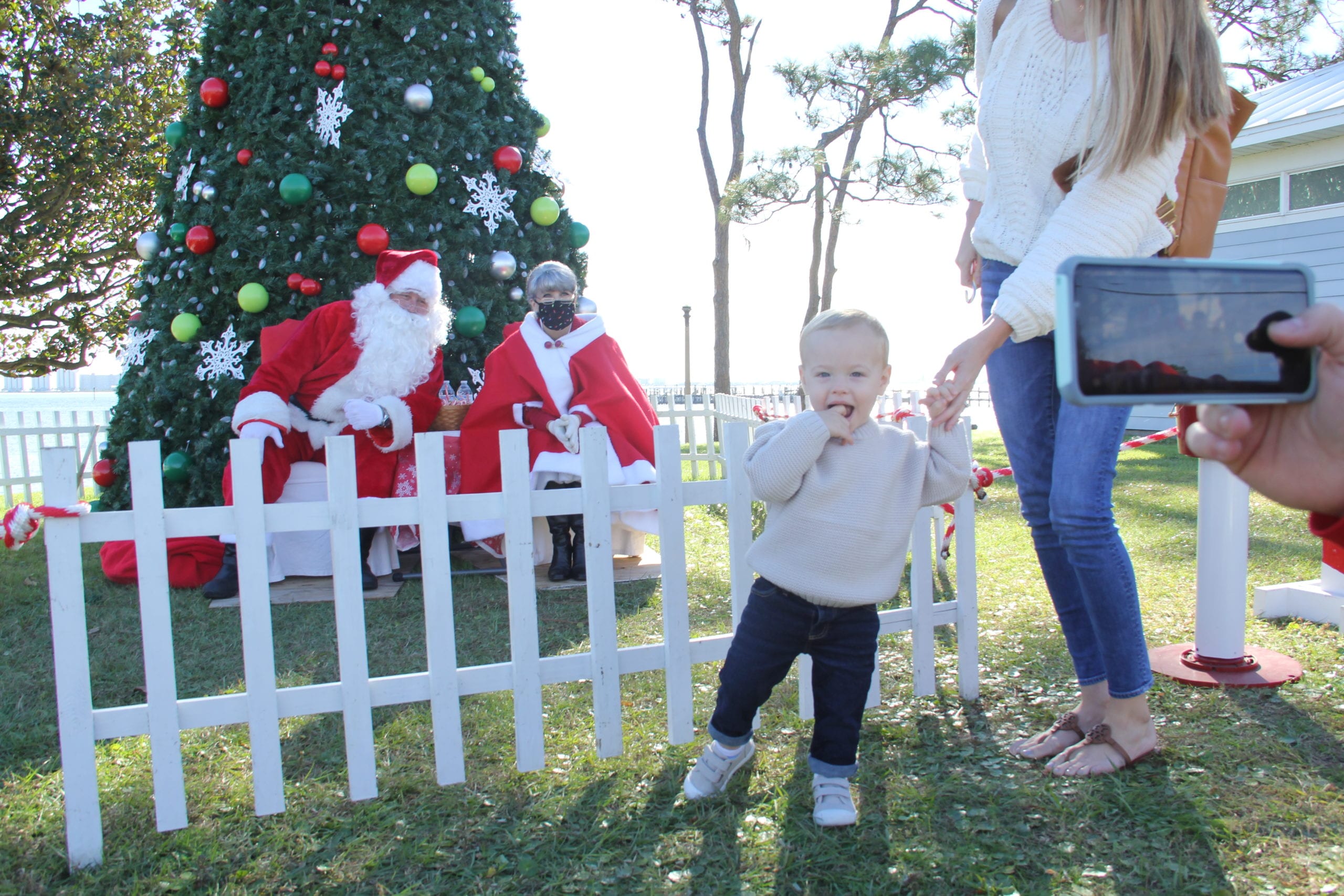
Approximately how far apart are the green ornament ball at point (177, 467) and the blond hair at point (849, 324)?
174 inches

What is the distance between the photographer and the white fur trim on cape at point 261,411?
4531 mm

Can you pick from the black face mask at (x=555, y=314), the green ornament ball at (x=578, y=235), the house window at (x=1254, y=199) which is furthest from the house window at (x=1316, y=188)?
the black face mask at (x=555, y=314)

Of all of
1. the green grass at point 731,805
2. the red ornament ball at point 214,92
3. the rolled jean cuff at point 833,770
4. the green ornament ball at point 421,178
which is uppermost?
the red ornament ball at point 214,92

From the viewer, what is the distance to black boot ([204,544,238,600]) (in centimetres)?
454

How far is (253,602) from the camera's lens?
2.19 metres

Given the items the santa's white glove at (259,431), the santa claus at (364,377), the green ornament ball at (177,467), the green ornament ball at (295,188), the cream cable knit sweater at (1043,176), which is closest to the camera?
the cream cable knit sweater at (1043,176)

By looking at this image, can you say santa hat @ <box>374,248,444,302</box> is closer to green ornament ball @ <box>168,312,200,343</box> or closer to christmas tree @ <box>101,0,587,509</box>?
christmas tree @ <box>101,0,587,509</box>

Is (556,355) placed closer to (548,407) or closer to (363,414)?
(548,407)

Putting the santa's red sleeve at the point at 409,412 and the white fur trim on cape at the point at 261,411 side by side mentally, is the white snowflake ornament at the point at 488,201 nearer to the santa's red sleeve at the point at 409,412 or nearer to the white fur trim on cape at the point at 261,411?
the santa's red sleeve at the point at 409,412

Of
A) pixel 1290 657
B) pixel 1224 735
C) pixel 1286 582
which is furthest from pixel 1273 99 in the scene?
pixel 1224 735

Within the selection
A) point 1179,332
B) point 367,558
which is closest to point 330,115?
point 367,558

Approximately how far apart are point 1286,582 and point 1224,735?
87.5 inches

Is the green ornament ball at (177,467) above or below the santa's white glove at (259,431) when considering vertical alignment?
below

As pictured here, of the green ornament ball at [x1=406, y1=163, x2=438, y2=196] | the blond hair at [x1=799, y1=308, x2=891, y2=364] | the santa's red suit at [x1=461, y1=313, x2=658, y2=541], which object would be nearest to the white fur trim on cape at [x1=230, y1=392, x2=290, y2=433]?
the santa's red suit at [x1=461, y1=313, x2=658, y2=541]
